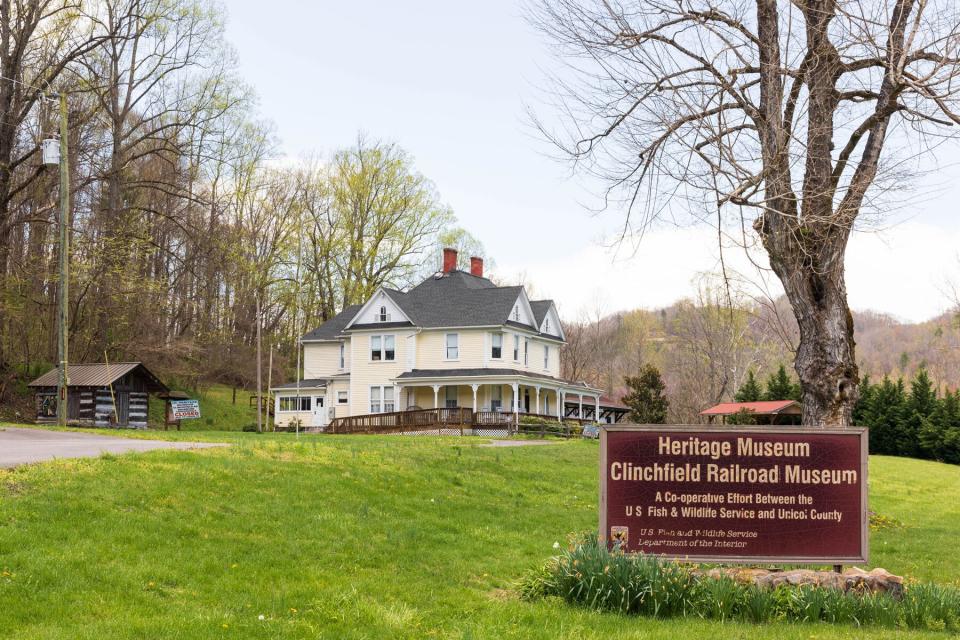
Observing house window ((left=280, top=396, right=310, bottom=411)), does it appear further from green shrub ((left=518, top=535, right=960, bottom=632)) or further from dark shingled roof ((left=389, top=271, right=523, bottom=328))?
green shrub ((left=518, top=535, right=960, bottom=632))

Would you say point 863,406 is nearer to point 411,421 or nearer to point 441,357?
point 441,357

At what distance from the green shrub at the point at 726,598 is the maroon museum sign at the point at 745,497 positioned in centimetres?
96

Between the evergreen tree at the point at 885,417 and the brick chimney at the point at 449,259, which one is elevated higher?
the brick chimney at the point at 449,259

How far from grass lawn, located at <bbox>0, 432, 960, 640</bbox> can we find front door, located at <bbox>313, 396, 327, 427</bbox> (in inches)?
1403

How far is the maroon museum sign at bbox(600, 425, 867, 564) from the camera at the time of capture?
410 inches

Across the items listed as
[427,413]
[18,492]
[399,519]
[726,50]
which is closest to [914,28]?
[726,50]

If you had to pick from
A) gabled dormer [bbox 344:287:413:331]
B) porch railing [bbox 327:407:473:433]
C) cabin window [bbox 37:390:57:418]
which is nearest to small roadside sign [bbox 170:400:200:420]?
cabin window [bbox 37:390:57:418]

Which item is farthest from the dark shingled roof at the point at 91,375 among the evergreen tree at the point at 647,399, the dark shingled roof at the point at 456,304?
the evergreen tree at the point at 647,399

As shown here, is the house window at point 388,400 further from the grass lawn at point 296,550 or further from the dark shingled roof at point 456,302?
the grass lawn at point 296,550

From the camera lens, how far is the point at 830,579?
31.9 feet

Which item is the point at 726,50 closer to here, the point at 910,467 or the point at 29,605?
the point at 29,605

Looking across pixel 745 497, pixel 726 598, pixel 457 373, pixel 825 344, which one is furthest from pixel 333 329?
pixel 726 598

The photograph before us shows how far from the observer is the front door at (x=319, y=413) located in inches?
2141

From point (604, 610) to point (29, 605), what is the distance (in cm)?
528
